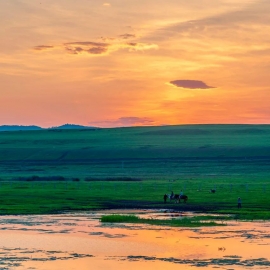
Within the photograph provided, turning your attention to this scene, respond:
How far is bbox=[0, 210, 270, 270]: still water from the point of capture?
1278 inches

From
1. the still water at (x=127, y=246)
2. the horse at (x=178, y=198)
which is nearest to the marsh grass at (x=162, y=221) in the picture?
the still water at (x=127, y=246)

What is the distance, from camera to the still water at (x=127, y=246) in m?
32.5

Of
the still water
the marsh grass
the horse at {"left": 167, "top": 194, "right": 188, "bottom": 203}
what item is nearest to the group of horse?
the horse at {"left": 167, "top": 194, "right": 188, "bottom": 203}

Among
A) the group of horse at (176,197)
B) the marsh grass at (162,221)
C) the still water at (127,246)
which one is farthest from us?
the group of horse at (176,197)

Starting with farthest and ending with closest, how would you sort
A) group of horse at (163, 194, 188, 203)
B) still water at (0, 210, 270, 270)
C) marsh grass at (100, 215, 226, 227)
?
group of horse at (163, 194, 188, 203)
marsh grass at (100, 215, 226, 227)
still water at (0, 210, 270, 270)

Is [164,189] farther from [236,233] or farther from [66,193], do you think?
[236,233]

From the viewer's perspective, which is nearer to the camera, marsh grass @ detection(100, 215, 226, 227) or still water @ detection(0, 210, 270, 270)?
still water @ detection(0, 210, 270, 270)

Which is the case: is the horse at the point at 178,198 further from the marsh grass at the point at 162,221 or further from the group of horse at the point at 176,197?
the marsh grass at the point at 162,221

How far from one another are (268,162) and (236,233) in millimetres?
126892

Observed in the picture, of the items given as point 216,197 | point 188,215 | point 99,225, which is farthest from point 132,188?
point 99,225

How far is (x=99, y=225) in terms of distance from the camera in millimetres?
48062

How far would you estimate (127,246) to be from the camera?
37.9 m

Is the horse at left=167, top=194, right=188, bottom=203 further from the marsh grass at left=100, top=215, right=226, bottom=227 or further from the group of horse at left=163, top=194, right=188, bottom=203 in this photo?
the marsh grass at left=100, top=215, right=226, bottom=227

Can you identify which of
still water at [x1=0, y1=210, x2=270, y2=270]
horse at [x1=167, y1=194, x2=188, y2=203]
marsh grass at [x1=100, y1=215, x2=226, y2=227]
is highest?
horse at [x1=167, y1=194, x2=188, y2=203]
